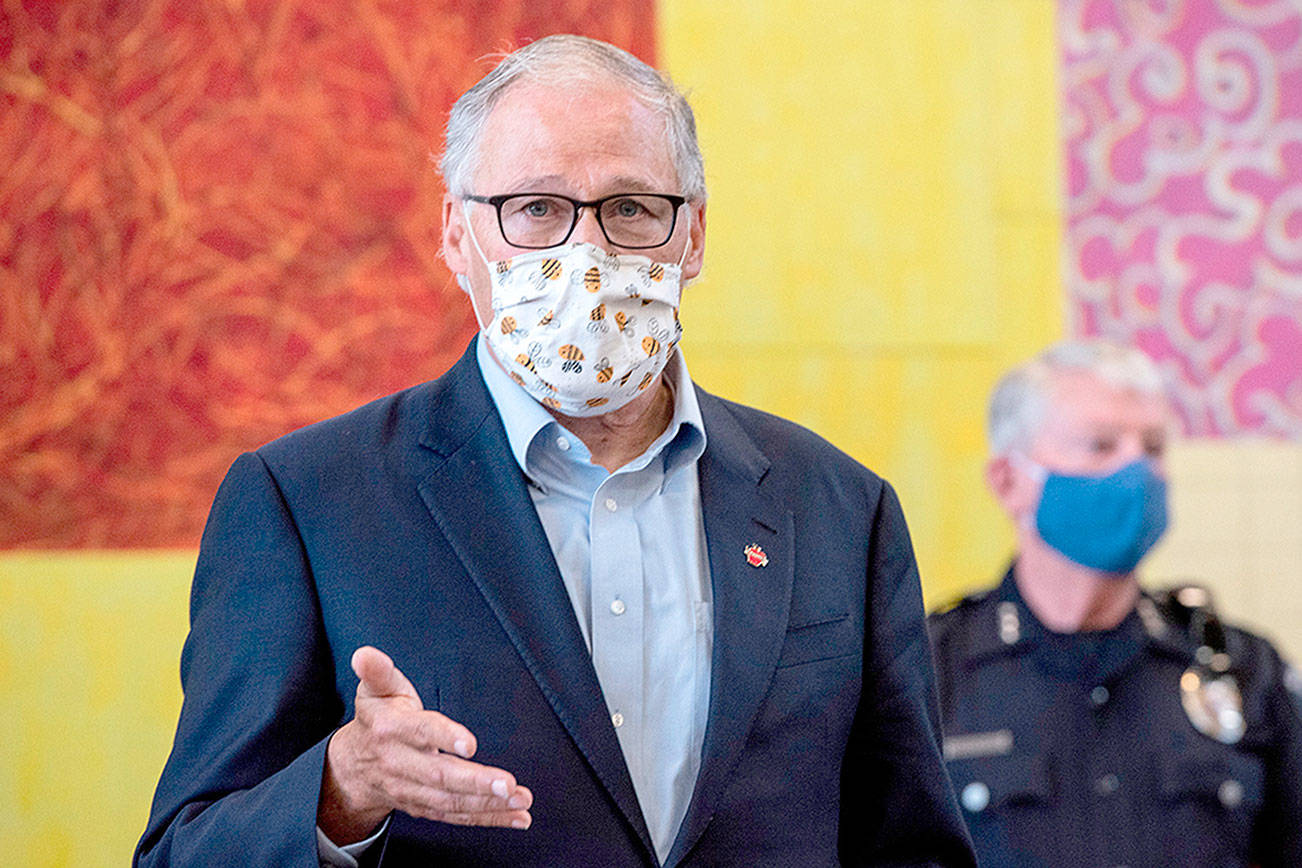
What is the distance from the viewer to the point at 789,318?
9.87ft

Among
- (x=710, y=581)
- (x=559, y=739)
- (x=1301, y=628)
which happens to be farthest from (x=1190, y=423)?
(x=559, y=739)

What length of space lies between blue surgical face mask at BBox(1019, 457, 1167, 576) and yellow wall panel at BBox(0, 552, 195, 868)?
1.73 metres

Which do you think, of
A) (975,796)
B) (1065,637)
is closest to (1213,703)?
(1065,637)

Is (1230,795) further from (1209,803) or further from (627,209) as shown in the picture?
(627,209)

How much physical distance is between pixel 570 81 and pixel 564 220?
0.14m

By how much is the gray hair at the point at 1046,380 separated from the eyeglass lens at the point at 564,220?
1434 mm

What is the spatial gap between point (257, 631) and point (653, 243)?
534 millimetres

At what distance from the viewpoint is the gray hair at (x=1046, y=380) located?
2.53 meters

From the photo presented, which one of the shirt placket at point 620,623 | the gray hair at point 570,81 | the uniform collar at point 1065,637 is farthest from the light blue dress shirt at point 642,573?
the uniform collar at point 1065,637

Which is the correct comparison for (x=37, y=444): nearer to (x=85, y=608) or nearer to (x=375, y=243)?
(x=85, y=608)

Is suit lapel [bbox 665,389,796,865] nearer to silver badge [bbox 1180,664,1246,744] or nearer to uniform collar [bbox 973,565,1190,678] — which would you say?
uniform collar [bbox 973,565,1190,678]

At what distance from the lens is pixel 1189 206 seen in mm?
3285

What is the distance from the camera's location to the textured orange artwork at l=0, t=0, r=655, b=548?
2.69m

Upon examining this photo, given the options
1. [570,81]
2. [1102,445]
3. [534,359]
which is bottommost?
[1102,445]
